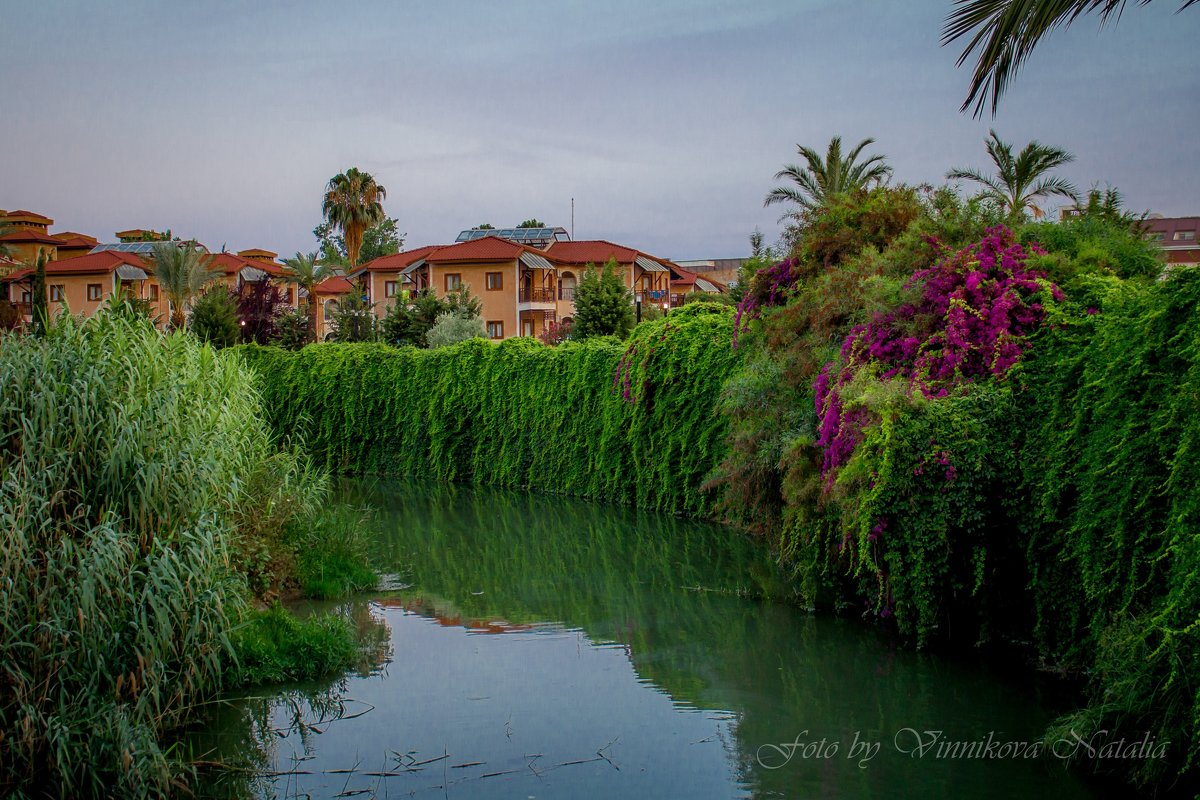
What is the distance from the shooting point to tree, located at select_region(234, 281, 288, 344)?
44.5 m

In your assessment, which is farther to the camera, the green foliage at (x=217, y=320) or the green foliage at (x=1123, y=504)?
the green foliage at (x=217, y=320)

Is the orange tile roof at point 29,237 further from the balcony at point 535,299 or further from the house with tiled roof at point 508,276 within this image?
the balcony at point 535,299

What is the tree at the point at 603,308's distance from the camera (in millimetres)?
42594

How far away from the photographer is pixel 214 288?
40062 millimetres

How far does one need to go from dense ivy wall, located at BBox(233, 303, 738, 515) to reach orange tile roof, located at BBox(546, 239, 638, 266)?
30.6 metres

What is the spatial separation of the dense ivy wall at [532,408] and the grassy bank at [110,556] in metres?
4.38

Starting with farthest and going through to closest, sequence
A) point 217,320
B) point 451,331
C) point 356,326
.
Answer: point 356,326, point 451,331, point 217,320

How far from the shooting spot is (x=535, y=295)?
55.7 m

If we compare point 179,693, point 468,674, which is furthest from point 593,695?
point 179,693

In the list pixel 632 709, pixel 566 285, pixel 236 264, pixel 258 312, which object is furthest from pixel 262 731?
pixel 236 264

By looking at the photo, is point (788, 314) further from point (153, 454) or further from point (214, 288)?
point (214, 288)

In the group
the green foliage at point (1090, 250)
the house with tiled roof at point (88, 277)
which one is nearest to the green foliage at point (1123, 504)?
the green foliage at point (1090, 250)

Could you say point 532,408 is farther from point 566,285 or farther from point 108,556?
point 566,285

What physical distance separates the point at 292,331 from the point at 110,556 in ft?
125
